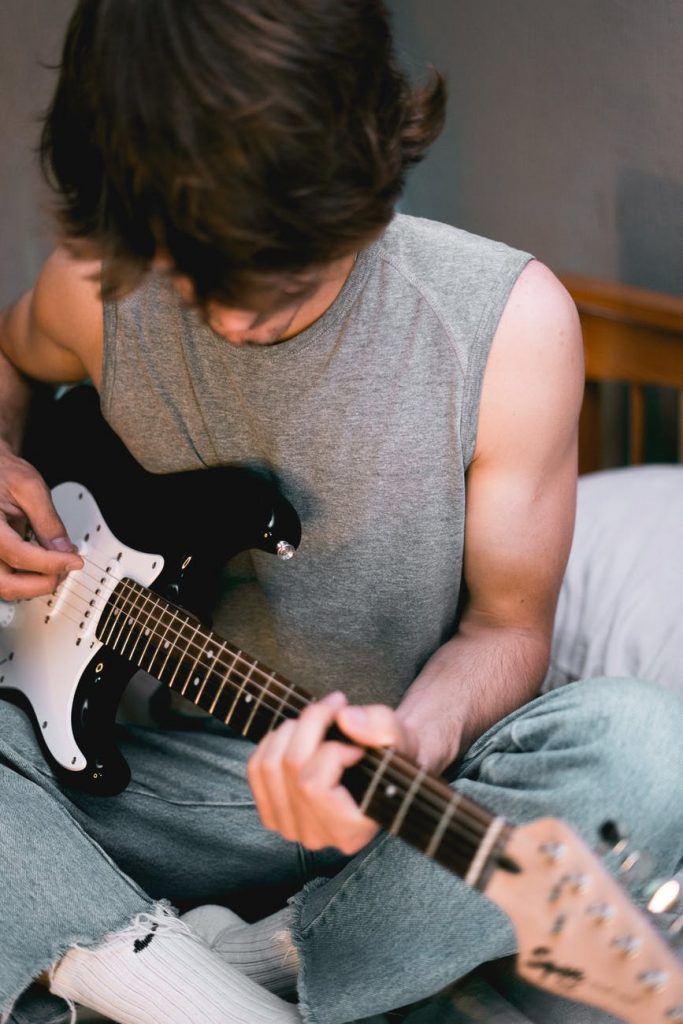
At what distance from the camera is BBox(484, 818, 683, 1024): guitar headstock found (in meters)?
0.62

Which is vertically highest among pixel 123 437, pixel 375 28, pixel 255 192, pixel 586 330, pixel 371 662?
pixel 375 28

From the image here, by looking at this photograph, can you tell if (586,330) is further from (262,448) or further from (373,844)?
(373,844)

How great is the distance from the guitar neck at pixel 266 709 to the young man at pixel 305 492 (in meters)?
0.03

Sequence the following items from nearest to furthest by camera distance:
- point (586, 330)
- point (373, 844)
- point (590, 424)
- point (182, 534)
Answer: point (373, 844)
point (182, 534)
point (586, 330)
point (590, 424)

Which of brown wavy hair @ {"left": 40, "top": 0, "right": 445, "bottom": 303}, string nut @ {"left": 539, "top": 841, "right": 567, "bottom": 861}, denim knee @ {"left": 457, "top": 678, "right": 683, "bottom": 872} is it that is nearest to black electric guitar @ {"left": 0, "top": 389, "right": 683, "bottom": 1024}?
string nut @ {"left": 539, "top": 841, "right": 567, "bottom": 861}

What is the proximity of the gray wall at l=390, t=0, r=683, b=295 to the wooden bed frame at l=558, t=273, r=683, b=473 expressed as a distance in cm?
6

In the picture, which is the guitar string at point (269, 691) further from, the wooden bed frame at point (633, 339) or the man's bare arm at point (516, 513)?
the wooden bed frame at point (633, 339)

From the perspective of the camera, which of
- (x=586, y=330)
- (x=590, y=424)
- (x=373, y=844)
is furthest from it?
(x=590, y=424)

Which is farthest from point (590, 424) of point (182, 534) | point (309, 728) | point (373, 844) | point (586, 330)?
point (309, 728)

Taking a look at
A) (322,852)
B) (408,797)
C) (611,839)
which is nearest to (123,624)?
(322,852)

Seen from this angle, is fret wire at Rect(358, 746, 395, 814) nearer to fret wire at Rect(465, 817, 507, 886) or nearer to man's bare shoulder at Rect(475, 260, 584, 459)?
fret wire at Rect(465, 817, 507, 886)

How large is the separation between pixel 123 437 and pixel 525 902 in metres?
0.73

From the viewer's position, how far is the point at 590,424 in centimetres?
179

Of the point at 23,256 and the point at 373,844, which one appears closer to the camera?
the point at 373,844
